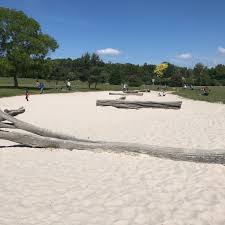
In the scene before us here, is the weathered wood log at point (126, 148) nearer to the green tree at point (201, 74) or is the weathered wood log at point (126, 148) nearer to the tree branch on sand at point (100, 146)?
the tree branch on sand at point (100, 146)

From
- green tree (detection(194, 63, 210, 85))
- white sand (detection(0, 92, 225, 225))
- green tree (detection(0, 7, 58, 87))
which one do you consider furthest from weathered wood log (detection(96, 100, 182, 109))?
green tree (detection(194, 63, 210, 85))

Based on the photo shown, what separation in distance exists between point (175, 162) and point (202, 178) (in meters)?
1.28

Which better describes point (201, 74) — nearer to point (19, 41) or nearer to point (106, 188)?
point (19, 41)

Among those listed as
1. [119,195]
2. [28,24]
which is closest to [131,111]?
[119,195]

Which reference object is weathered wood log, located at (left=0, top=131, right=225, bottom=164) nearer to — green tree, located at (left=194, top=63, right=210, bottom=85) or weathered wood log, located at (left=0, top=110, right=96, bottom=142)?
weathered wood log, located at (left=0, top=110, right=96, bottom=142)

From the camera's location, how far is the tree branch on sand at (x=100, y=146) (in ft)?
29.2

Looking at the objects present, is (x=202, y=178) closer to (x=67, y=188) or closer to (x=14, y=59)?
(x=67, y=188)

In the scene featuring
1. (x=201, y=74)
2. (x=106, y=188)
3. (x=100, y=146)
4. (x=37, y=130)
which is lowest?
(x=106, y=188)

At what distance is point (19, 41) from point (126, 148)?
5251 centimetres

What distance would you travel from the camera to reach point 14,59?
57.2 metres

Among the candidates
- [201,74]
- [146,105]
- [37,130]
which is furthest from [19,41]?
[201,74]

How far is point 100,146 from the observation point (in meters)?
10.3

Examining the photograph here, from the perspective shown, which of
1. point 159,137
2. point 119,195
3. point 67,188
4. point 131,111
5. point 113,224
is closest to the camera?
point 113,224

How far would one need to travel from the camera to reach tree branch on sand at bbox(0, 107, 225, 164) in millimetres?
8891
